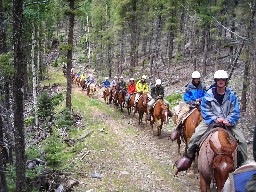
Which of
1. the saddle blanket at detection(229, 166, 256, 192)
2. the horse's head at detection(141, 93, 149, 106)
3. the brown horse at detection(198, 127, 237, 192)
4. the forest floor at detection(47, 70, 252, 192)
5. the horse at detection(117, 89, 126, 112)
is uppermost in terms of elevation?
the saddle blanket at detection(229, 166, 256, 192)

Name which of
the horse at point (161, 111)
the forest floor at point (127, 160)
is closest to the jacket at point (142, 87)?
the forest floor at point (127, 160)

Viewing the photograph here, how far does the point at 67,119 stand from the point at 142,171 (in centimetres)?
758

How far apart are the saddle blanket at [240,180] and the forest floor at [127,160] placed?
5.24m

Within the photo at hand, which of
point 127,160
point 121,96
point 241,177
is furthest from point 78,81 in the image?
point 241,177

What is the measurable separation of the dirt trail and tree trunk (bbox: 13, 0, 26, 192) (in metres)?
2.74

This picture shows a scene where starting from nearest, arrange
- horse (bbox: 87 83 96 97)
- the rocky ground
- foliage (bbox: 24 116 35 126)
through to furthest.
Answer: the rocky ground, foliage (bbox: 24 116 35 126), horse (bbox: 87 83 96 97)

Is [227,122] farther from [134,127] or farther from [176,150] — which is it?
[134,127]

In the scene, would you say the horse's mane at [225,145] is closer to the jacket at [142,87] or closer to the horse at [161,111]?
the horse at [161,111]

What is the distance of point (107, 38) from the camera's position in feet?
122

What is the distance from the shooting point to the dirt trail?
28.7 ft

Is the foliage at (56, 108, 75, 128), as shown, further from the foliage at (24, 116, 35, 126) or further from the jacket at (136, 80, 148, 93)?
the jacket at (136, 80, 148, 93)

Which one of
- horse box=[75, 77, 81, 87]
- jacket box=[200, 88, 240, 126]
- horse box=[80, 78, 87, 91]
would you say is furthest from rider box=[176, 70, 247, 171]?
horse box=[75, 77, 81, 87]

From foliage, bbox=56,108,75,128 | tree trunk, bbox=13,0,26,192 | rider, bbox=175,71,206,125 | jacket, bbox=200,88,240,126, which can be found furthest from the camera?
foliage, bbox=56,108,75,128

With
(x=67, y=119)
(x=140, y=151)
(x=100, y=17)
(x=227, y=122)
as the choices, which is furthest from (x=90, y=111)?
(x=100, y=17)
